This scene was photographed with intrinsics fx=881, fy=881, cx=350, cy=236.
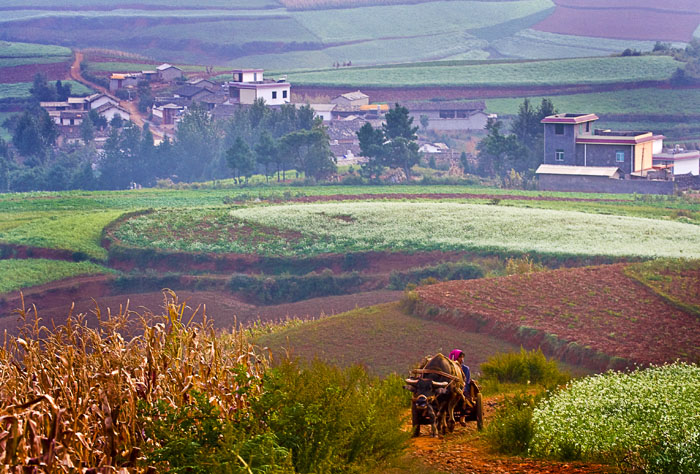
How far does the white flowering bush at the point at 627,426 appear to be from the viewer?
5.61 metres

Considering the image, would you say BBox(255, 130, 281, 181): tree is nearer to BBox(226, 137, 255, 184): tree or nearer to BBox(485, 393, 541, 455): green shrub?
BBox(226, 137, 255, 184): tree

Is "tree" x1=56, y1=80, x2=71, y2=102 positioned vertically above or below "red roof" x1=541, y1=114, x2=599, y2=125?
above

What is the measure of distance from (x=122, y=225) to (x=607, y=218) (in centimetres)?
1795

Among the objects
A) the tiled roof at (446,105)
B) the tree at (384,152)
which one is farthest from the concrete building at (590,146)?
the tiled roof at (446,105)

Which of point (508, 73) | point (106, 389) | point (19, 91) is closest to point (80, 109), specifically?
point (19, 91)

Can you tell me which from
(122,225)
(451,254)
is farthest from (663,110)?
(122,225)

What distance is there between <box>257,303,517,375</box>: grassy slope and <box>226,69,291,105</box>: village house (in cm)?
4176

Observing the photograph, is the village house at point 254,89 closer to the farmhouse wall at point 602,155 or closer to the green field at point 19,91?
the green field at point 19,91

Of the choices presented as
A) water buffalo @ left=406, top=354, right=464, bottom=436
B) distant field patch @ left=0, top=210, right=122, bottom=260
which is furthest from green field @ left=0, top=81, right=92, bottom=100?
water buffalo @ left=406, top=354, right=464, bottom=436

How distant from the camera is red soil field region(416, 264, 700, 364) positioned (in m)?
16.1

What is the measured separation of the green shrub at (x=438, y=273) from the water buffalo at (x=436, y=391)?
18.6 metres

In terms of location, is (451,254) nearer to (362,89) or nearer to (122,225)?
(122,225)

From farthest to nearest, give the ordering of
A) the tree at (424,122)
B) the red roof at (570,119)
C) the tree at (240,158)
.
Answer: the tree at (424,122), the tree at (240,158), the red roof at (570,119)

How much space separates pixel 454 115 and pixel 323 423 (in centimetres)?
5884
